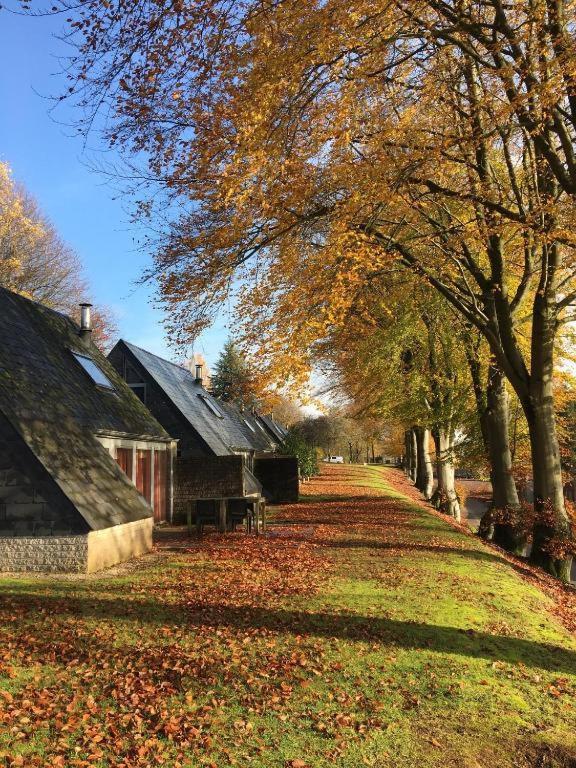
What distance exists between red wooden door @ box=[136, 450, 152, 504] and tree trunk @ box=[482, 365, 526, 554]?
10.3 metres

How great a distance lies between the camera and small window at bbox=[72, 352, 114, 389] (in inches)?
674

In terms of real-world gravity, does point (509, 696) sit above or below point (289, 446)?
below

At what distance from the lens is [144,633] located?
752cm

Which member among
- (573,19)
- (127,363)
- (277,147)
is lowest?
(127,363)

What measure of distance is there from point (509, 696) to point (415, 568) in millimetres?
5836

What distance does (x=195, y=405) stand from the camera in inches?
1024

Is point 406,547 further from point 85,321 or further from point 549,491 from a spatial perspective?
point 85,321

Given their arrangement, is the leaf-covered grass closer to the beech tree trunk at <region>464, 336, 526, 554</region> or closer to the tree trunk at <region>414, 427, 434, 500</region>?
the beech tree trunk at <region>464, 336, 526, 554</region>

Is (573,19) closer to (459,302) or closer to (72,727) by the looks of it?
(459,302)

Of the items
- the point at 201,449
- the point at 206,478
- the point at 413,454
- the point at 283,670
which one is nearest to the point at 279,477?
the point at 201,449

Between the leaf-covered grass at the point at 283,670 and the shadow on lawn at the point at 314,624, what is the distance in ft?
0.10

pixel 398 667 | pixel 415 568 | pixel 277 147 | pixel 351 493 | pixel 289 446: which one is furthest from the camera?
pixel 289 446

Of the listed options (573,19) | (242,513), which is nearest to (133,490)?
(242,513)

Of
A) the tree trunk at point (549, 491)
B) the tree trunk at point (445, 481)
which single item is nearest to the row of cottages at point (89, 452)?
the tree trunk at point (549, 491)
